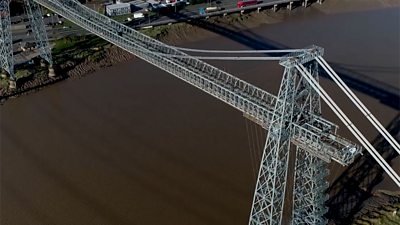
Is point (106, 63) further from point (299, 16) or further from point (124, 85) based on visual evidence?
point (299, 16)

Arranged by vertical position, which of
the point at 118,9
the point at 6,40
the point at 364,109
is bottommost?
the point at 364,109

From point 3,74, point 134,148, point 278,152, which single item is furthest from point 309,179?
point 3,74

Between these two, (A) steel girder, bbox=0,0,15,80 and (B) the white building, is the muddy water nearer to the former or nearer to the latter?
(A) steel girder, bbox=0,0,15,80

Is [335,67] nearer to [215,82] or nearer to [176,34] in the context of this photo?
[176,34]

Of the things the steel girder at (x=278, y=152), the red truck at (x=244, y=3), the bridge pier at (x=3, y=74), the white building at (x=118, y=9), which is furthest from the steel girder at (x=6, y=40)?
the red truck at (x=244, y=3)

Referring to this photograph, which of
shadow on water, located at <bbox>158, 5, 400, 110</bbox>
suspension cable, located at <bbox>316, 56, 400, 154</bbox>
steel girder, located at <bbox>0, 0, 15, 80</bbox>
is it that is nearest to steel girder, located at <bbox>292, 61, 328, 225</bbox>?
suspension cable, located at <bbox>316, 56, 400, 154</bbox>

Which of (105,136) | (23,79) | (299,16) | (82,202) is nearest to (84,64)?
(23,79)

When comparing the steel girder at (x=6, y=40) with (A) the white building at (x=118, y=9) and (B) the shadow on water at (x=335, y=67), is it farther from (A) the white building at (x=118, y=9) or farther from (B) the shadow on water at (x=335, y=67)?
(B) the shadow on water at (x=335, y=67)
